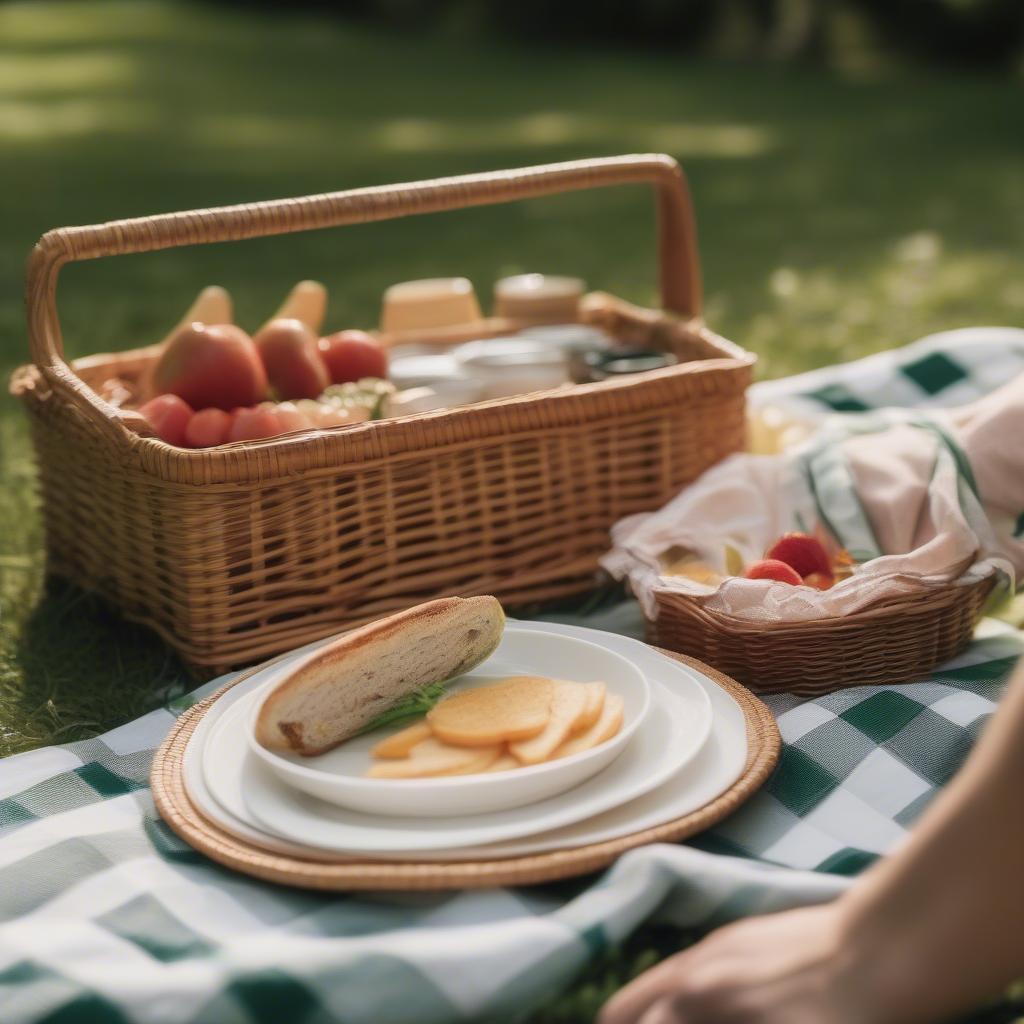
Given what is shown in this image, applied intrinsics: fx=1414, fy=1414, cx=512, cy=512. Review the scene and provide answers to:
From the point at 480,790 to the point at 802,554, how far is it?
645mm

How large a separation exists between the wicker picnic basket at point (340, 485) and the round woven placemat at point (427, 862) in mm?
369

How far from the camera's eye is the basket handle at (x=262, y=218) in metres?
1.75

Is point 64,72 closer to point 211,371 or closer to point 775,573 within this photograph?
point 211,371

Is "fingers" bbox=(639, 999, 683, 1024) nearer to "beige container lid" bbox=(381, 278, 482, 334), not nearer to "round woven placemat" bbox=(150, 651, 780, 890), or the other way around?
"round woven placemat" bbox=(150, 651, 780, 890)

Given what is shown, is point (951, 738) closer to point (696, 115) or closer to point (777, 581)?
point (777, 581)

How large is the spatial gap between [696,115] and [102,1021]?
25.0 feet

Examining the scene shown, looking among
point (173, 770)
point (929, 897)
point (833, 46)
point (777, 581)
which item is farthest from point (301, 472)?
point (833, 46)

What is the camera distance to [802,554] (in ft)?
5.49

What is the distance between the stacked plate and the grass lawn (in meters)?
0.14

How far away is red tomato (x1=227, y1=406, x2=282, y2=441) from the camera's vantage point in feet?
5.71

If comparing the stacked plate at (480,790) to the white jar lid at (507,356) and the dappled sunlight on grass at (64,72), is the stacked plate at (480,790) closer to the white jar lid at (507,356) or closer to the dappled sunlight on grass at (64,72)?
the white jar lid at (507,356)

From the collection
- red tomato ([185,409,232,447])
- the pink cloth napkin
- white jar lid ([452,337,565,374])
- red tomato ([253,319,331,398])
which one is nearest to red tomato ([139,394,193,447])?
red tomato ([185,409,232,447])

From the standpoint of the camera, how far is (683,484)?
1.94m

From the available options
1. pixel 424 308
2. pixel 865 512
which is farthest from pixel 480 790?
pixel 424 308
